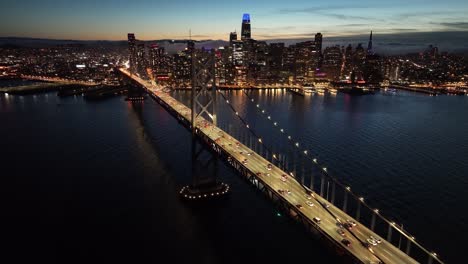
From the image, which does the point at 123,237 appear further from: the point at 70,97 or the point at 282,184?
the point at 70,97

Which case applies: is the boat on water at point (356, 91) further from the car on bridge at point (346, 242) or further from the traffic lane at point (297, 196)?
the car on bridge at point (346, 242)

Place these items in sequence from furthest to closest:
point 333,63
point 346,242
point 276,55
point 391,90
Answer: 1. point 276,55
2. point 333,63
3. point 391,90
4. point 346,242

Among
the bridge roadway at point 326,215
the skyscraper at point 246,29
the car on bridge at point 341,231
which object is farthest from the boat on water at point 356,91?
the skyscraper at point 246,29

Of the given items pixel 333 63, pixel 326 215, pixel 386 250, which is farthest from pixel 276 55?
pixel 386 250

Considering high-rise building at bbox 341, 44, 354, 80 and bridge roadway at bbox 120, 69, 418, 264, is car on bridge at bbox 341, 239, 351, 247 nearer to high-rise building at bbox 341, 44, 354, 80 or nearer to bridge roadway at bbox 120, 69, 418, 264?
bridge roadway at bbox 120, 69, 418, 264

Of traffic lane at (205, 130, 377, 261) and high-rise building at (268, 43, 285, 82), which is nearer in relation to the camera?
traffic lane at (205, 130, 377, 261)

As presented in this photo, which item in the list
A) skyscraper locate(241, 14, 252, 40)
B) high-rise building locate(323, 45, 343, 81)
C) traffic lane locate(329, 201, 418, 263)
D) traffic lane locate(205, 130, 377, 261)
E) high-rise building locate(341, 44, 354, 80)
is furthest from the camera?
skyscraper locate(241, 14, 252, 40)

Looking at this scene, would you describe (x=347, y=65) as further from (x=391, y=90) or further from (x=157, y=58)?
(x=157, y=58)

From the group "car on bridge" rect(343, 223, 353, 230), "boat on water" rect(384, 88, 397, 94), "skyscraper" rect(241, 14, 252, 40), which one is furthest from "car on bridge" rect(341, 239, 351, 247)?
"skyscraper" rect(241, 14, 252, 40)
